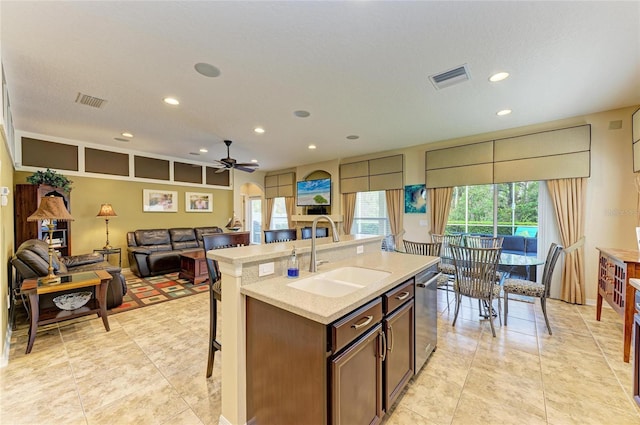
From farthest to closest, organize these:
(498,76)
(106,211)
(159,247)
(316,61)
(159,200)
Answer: (159,200) → (159,247) → (106,211) → (498,76) → (316,61)

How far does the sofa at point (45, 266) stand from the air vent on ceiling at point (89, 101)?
1959 millimetres

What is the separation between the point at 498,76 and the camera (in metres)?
2.63

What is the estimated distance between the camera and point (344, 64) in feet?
7.93

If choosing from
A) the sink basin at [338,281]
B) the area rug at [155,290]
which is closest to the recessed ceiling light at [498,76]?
the sink basin at [338,281]

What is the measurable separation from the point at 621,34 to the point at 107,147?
7903mm

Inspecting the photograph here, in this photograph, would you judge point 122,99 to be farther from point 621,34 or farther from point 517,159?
point 517,159

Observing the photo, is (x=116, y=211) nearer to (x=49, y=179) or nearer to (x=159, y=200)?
(x=159, y=200)

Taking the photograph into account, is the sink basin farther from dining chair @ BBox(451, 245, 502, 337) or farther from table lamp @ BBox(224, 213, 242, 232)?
table lamp @ BBox(224, 213, 242, 232)

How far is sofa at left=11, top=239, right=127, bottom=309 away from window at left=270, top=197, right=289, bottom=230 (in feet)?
15.4

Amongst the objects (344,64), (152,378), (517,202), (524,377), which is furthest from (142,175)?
(517,202)

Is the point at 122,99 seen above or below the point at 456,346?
above

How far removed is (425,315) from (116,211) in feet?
21.9

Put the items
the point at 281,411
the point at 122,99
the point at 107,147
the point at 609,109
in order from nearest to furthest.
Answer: the point at 281,411 → the point at 122,99 → the point at 609,109 → the point at 107,147

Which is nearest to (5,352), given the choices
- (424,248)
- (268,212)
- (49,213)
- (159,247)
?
(49,213)
